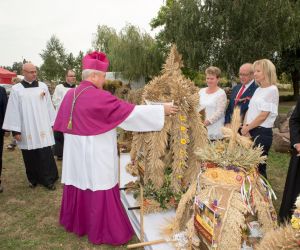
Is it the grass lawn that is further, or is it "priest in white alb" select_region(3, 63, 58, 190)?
"priest in white alb" select_region(3, 63, 58, 190)

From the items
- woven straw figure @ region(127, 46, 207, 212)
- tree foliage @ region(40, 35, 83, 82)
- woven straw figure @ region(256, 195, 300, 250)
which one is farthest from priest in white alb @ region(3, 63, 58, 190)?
tree foliage @ region(40, 35, 83, 82)

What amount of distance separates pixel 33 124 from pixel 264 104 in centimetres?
382

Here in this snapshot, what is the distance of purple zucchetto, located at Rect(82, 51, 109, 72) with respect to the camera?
3.50 m

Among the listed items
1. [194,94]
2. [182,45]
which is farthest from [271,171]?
[182,45]

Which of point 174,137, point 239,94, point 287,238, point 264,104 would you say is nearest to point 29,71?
point 174,137

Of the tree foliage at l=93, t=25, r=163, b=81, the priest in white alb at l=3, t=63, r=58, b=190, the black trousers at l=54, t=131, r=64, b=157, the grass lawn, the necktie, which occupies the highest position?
the tree foliage at l=93, t=25, r=163, b=81

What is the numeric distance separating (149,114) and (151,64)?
2411 centimetres

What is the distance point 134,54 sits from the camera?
26719 millimetres

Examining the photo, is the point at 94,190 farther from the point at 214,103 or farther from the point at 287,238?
the point at 214,103

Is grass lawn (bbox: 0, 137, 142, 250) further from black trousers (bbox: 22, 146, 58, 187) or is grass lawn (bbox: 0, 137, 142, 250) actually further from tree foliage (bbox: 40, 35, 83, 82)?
tree foliage (bbox: 40, 35, 83, 82)

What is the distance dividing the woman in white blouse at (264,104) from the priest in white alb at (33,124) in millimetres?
3444

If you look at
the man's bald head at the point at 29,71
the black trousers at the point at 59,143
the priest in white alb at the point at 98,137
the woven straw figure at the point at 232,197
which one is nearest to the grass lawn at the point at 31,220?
the priest in white alb at the point at 98,137

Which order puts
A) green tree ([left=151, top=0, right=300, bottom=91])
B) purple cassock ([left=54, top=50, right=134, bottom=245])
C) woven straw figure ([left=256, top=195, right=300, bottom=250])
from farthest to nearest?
green tree ([left=151, top=0, right=300, bottom=91])
purple cassock ([left=54, top=50, right=134, bottom=245])
woven straw figure ([left=256, top=195, right=300, bottom=250])

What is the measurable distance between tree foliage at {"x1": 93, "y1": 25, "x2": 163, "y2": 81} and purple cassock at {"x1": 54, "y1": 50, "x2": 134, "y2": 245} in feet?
77.3
